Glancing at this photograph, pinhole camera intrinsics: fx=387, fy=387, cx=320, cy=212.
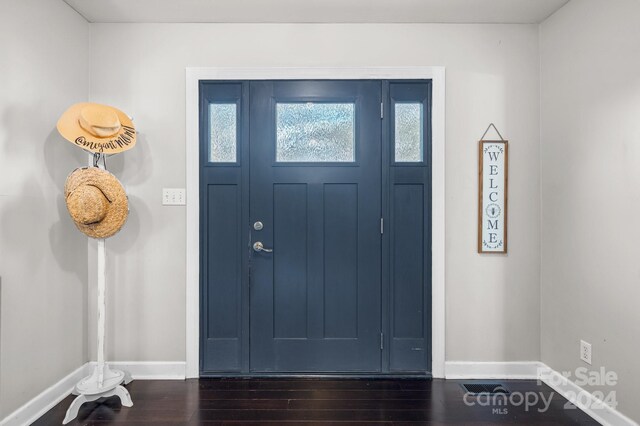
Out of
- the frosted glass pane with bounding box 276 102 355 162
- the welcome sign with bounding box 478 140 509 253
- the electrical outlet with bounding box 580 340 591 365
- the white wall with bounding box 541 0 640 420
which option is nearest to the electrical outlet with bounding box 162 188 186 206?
the frosted glass pane with bounding box 276 102 355 162

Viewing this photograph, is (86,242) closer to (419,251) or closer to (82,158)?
(82,158)

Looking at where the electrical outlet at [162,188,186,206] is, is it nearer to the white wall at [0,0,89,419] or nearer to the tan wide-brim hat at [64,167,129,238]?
the tan wide-brim hat at [64,167,129,238]

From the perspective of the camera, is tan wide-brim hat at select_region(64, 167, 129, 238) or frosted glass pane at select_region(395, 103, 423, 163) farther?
frosted glass pane at select_region(395, 103, 423, 163)

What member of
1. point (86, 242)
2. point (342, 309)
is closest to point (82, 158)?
point (86, 242)

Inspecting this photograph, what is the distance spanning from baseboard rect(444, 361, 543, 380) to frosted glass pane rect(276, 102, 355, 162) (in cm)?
162

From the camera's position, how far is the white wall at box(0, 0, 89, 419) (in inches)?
79.5

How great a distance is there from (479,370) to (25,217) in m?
2.98

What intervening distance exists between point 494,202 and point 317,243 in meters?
1.26

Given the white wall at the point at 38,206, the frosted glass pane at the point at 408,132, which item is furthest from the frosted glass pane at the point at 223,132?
the frosted glass pane at the point at 408,132

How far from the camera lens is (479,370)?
2.68m

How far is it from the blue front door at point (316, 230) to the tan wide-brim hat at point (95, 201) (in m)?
0.59

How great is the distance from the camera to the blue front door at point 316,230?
2688 millimetres
